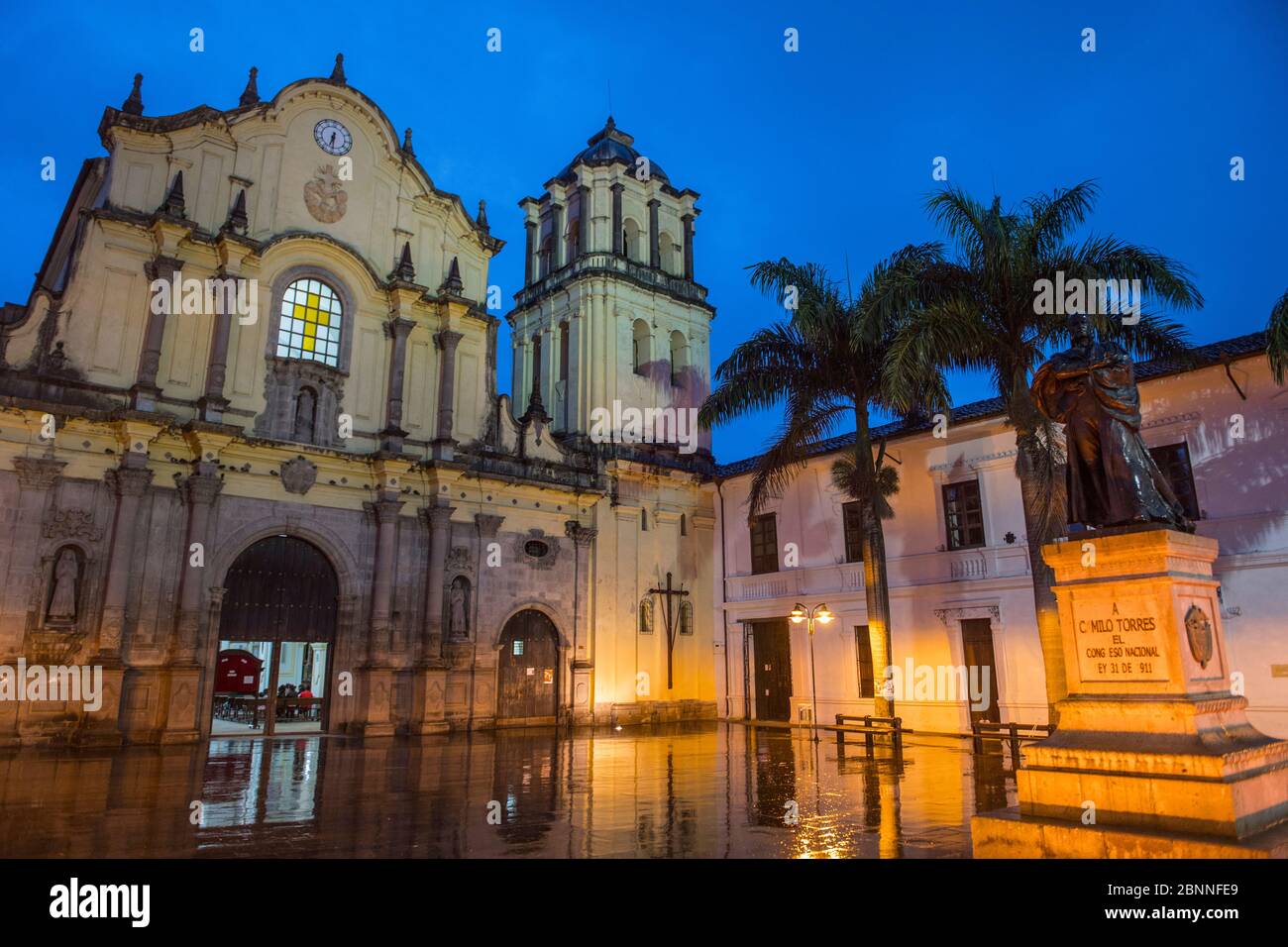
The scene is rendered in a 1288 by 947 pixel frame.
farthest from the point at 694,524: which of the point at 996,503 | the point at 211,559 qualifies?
the point at 211,559

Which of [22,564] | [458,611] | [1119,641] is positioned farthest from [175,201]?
[1119,641]

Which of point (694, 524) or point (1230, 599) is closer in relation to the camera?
point (1230, 599)

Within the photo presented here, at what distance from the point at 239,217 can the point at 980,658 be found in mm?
20092

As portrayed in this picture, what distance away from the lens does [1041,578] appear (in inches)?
467

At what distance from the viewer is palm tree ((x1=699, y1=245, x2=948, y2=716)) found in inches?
618

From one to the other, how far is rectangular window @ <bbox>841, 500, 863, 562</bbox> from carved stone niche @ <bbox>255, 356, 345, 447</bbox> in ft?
44.0

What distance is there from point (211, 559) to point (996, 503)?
58.0 feet

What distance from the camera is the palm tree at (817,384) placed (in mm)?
15688

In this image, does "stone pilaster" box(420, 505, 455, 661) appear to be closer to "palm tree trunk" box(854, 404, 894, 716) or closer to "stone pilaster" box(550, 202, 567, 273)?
"palm tree trunk" box(854, 404, 894, 716)

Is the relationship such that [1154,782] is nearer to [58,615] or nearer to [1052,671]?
[1052,671]

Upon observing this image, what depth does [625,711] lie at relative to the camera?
23047 millimetres

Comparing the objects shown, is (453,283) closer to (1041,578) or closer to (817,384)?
(817,384)

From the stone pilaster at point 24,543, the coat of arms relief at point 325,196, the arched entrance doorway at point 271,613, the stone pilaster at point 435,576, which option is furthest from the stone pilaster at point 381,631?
the coat of arms relief at point 325,196
